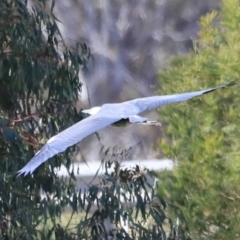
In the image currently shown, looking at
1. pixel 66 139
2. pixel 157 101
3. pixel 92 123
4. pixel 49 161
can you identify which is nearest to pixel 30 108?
pixel 49 161

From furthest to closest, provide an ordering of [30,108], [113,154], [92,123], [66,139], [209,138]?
[209,138] < [30,108] < [113,154] < [92,123] < [66,139]

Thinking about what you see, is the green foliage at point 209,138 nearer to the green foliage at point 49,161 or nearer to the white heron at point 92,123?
the green foliage at point 49,161

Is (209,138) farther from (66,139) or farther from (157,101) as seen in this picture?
(66,139)

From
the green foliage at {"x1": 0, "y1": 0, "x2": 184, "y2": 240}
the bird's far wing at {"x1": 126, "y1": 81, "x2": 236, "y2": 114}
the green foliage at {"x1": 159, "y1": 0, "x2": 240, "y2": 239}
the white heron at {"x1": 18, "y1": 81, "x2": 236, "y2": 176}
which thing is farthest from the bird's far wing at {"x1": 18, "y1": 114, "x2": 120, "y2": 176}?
the green foliage at {"x1": 159, "y1": 0, "x2": 240, "y2": 239}

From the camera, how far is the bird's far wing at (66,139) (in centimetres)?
299

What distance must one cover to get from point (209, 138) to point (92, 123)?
1.36m

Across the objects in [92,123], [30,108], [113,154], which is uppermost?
[30,108]

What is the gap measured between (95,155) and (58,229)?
6876 millimetres

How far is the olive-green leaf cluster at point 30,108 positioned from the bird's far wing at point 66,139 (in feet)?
2.36

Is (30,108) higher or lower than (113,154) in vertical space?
higher

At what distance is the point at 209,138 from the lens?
451 cm

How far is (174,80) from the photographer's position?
497cm

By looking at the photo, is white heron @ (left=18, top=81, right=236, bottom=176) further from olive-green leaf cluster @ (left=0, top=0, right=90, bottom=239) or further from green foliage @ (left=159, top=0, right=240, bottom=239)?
green foliage @ (left=159, top=0, right=240, bottom=239)

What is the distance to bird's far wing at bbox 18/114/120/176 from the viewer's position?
2.99 meters
